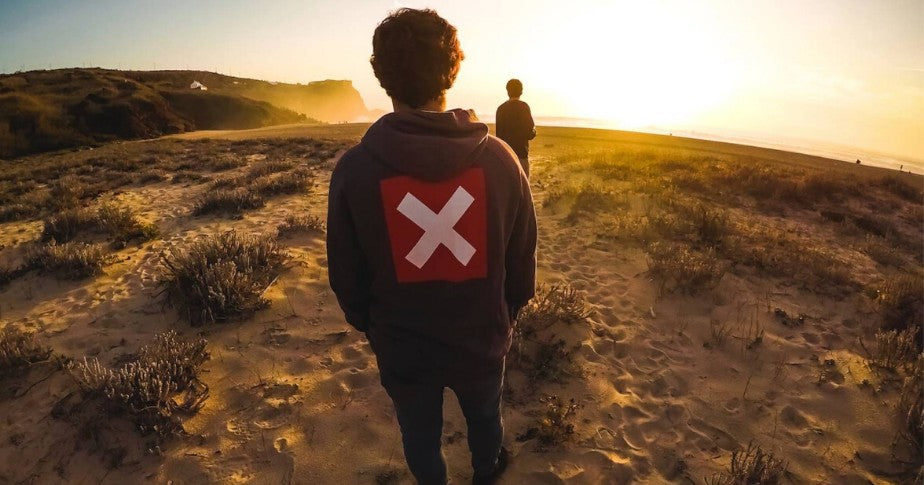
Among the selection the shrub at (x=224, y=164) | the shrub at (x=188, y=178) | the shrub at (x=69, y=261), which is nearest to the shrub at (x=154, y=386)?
the shrub at (x=69, y=261)

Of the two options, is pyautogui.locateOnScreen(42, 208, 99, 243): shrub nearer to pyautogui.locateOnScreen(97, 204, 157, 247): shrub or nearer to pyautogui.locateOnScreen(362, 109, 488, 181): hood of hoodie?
pyautogui.locateOnScreen(97, 204, 157, 247): shrub

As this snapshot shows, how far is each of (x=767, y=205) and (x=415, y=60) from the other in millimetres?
10338

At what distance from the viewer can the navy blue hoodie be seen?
1.47m

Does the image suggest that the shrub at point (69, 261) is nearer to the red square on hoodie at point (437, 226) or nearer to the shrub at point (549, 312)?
the shrub at point (549, 312)

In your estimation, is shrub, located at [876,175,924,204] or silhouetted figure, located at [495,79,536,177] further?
shrub, located at [876,175,924,204]

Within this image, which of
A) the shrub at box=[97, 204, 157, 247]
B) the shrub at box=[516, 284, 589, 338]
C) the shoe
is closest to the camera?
the shoe

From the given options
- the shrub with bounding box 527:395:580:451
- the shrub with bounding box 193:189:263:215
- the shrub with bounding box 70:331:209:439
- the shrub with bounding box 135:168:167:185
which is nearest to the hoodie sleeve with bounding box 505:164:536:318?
the shrub with bounding box 527:395:580:451

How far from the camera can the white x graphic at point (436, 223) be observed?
149 centimetres

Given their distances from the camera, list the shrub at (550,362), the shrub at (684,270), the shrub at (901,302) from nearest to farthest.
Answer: the shrub at (550,362)
the shrub at (901,302)
the shrub at (684,270)

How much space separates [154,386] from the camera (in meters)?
3.12

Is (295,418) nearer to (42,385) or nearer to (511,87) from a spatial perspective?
(42,385)

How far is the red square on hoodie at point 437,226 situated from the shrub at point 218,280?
11.5ft

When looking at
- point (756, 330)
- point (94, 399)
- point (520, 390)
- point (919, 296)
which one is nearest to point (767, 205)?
point (919, 296)

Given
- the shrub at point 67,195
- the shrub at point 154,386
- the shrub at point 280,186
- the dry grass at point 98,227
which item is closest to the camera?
the shrub at point 154,386
